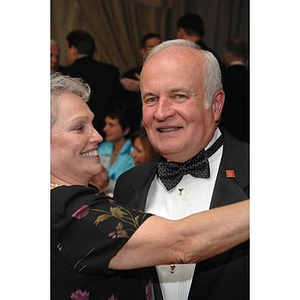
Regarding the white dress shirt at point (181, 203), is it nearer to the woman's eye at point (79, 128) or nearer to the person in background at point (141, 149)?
the person in background at point (141, 149)

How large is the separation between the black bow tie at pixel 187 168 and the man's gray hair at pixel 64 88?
28 centimetres

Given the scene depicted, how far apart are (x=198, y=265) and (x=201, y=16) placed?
66cm

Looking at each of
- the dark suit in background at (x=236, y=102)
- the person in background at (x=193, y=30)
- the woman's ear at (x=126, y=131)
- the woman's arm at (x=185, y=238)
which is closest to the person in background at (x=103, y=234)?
the woman's arm at (x=185, y=238)

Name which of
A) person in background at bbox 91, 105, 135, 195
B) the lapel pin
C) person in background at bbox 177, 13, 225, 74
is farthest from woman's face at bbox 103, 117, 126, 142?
the lapel pin

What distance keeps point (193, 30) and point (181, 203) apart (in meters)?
0.48

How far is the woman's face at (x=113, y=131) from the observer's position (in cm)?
204

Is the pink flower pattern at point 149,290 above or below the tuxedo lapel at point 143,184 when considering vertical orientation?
below

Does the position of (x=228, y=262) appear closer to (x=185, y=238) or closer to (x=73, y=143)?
(x=185, y=238)

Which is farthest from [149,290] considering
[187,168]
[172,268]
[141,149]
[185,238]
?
[141,149]

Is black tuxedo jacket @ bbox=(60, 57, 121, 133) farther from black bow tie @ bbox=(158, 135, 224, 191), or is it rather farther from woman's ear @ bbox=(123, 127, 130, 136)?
black bow tie @ bbox=(158, 135, 224, 191)

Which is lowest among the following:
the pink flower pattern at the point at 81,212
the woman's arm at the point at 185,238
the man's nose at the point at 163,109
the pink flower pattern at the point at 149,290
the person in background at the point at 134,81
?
the pink flower pattern at the point at 149,290

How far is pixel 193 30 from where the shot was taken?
1.71m
